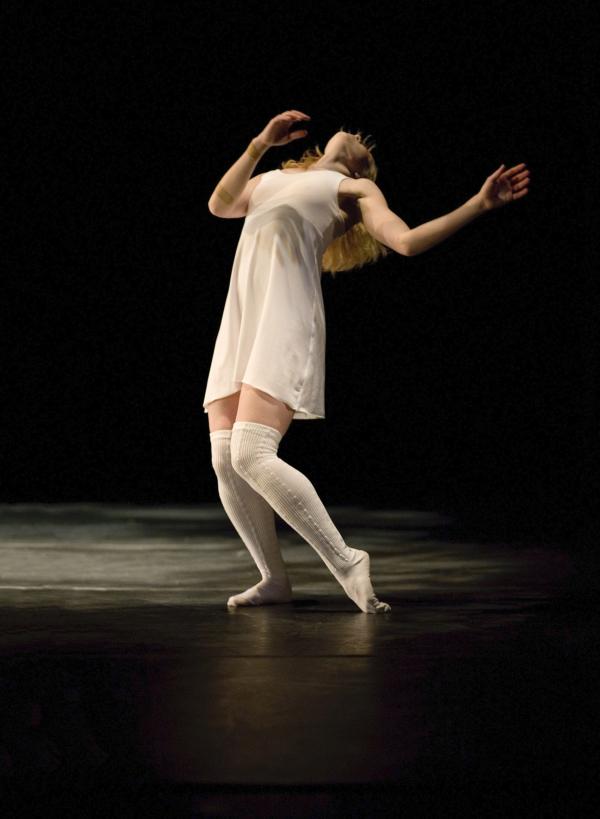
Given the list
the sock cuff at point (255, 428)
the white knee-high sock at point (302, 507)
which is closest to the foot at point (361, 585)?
the white knee-high sock at point (302, 507)

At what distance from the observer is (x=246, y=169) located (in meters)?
2.86

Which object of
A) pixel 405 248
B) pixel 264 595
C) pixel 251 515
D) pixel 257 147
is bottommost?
pixel 264 595

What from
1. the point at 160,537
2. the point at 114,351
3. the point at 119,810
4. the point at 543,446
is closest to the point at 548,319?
the point at 543,446

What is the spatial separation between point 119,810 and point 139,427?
228 inches

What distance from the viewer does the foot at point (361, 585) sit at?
8.54 ft

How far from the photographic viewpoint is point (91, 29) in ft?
19.5

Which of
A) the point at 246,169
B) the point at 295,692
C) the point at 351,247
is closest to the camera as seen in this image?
the point at 295,692

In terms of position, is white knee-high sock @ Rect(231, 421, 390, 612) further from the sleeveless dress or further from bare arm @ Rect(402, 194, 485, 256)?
bare arm @ Rect(402, 194, 485, 256)

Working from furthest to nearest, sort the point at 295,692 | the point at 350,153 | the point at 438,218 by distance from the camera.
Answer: the point at 350,153 → the point at 438,218 → the point at 295,692

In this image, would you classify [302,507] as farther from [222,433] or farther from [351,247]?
[351,247]

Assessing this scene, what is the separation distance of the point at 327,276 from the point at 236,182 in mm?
3986

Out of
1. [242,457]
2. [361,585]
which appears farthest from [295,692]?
[242,457]

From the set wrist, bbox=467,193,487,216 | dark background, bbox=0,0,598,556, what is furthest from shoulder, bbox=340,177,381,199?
dark background, bbox=0,0,598,556

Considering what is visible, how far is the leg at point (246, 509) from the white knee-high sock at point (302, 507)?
0.13 metres
